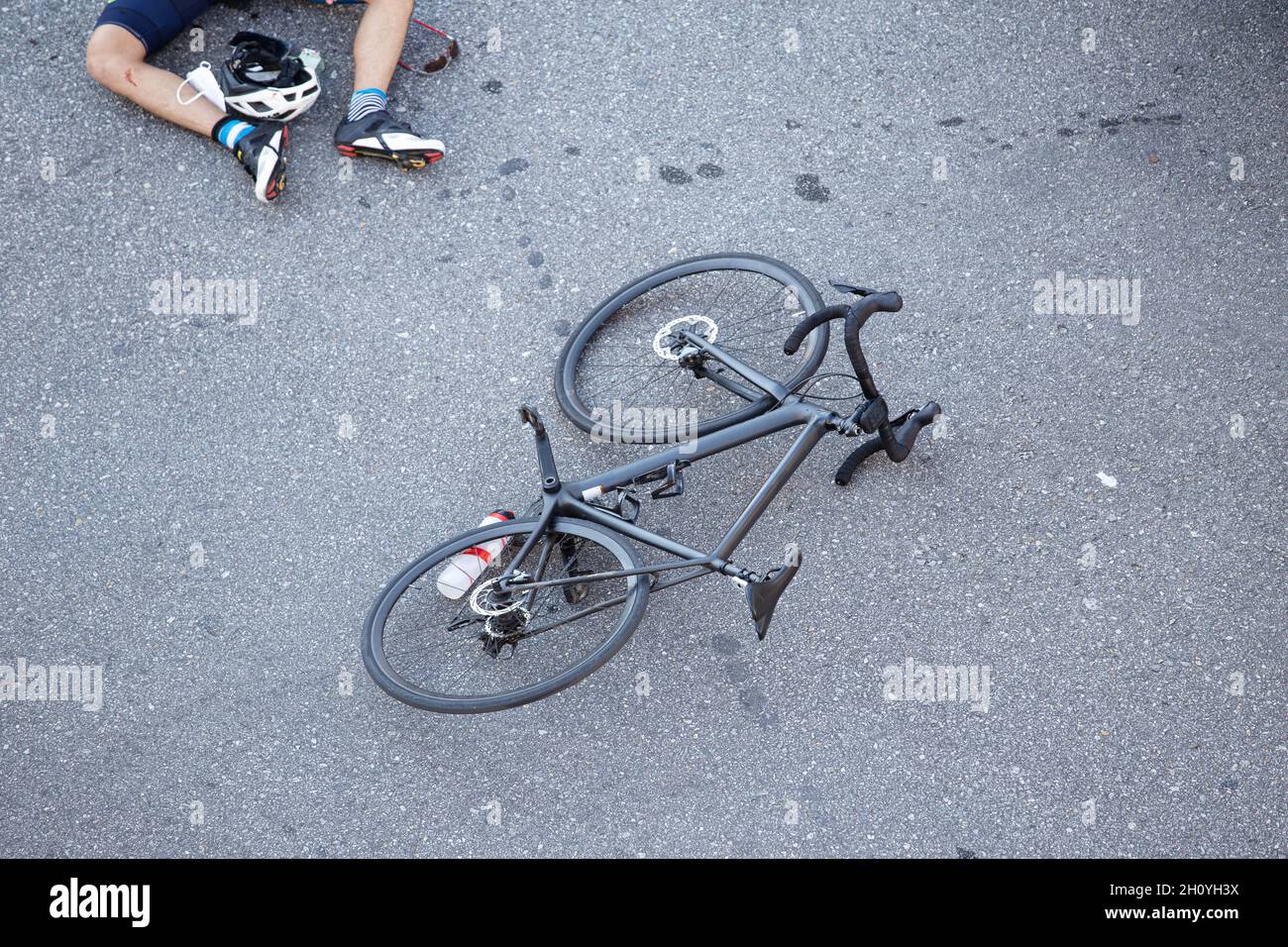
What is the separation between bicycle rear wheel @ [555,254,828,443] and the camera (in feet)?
14.0

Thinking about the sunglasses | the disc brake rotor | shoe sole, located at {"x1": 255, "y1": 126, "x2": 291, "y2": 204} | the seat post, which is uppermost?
the sunglasses

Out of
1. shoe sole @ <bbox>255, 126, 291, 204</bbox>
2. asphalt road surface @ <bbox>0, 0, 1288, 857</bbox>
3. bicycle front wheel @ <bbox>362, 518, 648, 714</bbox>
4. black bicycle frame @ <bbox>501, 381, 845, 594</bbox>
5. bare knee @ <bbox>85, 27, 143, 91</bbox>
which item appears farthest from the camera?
bare knee @ <bbox>85, 27, 143, 91</bbox>

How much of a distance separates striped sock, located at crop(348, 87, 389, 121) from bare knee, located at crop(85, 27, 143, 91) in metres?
1.03

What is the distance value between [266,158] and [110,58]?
3.01 feet

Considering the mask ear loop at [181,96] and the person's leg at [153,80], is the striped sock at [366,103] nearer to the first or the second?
the person's leg at [153,80]

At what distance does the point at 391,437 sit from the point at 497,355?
60 centimetres

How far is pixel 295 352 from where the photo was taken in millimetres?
4543

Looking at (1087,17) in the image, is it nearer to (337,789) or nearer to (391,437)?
(391,437)

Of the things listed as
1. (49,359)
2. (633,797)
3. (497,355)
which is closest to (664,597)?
(633,797)

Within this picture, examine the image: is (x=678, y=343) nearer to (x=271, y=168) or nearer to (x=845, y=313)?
(x=845, y=313)

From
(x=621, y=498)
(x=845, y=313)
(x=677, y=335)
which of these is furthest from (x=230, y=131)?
(x=845, y=313)

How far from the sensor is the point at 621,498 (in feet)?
12.8

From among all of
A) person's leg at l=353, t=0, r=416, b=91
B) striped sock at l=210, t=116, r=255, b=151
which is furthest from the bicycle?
striped sock at l=210, t=116, r=255, b=151

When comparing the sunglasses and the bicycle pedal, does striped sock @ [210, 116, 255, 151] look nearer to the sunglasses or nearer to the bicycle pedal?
the sunglasses
